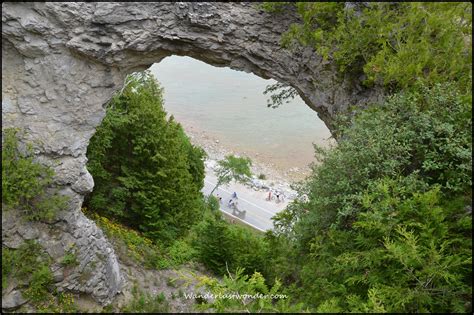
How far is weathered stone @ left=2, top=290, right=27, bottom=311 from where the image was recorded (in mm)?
7809

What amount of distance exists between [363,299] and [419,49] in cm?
423

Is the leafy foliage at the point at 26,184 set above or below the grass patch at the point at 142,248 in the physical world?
above

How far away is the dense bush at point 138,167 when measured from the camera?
40.1 feet

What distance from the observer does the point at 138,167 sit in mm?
12750

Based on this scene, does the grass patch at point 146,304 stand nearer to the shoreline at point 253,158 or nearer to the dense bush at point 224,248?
the dense bush at point 224,248

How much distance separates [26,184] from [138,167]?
5190 mm

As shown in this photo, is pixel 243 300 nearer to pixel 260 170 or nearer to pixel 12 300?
pixel 12 300

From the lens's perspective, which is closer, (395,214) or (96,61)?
(395,214)

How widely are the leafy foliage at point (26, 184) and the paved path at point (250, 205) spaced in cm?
1507

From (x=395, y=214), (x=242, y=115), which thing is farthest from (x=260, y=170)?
(x=395, y=214)

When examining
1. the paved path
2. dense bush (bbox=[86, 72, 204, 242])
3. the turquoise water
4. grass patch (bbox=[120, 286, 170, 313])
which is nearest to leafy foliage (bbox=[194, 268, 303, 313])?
grass patch (bbox=[120, 286, 170, 313])

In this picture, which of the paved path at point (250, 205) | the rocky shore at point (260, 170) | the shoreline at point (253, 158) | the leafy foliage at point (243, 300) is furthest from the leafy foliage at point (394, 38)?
the shoreline at point (253, 158)

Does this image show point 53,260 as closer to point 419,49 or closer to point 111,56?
point 111,56

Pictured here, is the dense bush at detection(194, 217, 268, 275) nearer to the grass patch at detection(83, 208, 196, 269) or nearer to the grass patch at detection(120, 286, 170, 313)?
the grass patch at detection(83, 208, 196, 269)
